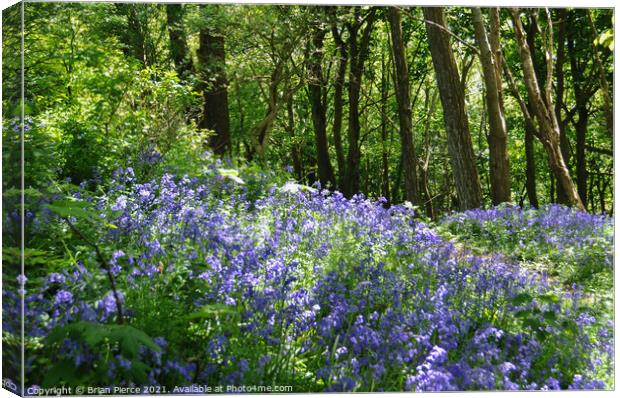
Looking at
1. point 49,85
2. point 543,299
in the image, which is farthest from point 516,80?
point 49,85

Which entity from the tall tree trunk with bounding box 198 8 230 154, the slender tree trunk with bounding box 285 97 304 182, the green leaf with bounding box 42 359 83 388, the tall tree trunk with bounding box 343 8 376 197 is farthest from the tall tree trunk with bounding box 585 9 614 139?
the green leaf with bounding box 42 359 83 388

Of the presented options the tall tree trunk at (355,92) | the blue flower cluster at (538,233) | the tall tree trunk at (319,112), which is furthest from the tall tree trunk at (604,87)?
the tall tree trunk at (319,112)

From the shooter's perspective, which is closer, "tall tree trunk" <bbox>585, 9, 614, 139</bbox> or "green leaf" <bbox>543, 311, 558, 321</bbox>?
"green leaf" <bbox>543, 311, 558, 321</bbox>

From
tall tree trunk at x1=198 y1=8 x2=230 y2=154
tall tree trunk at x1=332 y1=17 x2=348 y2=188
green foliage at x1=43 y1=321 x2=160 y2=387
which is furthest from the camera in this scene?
tall tree trunk at x1=332 y1=17 x2=348 y2=188

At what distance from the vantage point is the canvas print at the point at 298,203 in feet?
10.6

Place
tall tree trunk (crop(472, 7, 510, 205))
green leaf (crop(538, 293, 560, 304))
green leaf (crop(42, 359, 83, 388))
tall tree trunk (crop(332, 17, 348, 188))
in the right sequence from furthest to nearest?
tall tree trunk (crop(472, 7, 510, 205)) < tall tree trunk (crop(332, 17, 348, 188)) < green leaf (crop(538, 293, 560, 304)) < green leaf (crop(42, 359, 83, 388))

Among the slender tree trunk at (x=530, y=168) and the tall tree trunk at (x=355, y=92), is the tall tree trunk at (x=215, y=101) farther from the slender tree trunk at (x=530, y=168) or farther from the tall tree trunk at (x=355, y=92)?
the slender tree trunk at (x=530, y=168)

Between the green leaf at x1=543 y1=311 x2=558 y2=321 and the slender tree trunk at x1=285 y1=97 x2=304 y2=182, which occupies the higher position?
the slender tree trunk at x1=285 y1=97 x2=304 y2=182

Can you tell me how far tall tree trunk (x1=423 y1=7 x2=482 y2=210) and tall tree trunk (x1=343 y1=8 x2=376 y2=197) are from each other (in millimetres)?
584

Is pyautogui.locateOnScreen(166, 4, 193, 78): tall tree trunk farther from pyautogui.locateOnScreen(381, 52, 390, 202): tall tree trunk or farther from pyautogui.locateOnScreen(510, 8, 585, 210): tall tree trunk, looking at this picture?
pyautogui.locateOnScreen(510, 8, 585, 210): tall tree trunk

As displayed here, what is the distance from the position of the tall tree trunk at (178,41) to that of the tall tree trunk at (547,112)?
253 centimetres

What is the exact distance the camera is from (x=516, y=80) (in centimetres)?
607

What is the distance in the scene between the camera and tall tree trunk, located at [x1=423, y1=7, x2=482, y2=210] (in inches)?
224

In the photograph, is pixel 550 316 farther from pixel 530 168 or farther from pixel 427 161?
pixel 427 161
